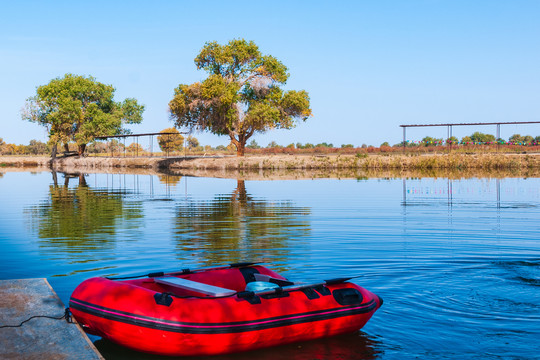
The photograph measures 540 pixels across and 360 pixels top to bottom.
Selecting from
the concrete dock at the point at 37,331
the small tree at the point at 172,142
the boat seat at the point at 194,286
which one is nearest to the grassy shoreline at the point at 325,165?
the concrete dock at the point at 37,331

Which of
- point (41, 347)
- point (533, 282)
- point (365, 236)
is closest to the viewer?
point (41, 347)

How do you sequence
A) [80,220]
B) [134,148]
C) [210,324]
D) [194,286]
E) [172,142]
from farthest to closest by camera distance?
[172,142] → [134,148] → [80,220] → [194,286] → [210,324]

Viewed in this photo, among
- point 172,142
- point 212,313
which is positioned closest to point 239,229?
point 212,313

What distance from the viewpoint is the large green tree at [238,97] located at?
49.8m

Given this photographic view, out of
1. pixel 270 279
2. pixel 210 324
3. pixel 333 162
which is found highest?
pixel 333 162

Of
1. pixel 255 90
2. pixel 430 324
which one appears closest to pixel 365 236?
pixel 430 324

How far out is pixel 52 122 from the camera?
65.2 meters

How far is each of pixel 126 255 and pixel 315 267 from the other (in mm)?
3405

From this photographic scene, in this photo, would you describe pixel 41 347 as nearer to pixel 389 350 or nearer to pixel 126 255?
pixel 389 350

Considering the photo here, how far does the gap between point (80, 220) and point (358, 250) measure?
323 inches

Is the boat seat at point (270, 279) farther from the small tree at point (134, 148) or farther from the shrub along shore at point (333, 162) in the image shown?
the small tree at point (134, 148)

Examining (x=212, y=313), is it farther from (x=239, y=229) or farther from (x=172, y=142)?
(x=172, y=142)

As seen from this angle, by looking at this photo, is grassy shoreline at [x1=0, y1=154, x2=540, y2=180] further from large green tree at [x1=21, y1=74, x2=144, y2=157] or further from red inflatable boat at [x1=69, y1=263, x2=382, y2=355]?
red inflatable boat at [x1=69, y1=263, x2=382, y2=355]

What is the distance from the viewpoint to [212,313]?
5160 mm
